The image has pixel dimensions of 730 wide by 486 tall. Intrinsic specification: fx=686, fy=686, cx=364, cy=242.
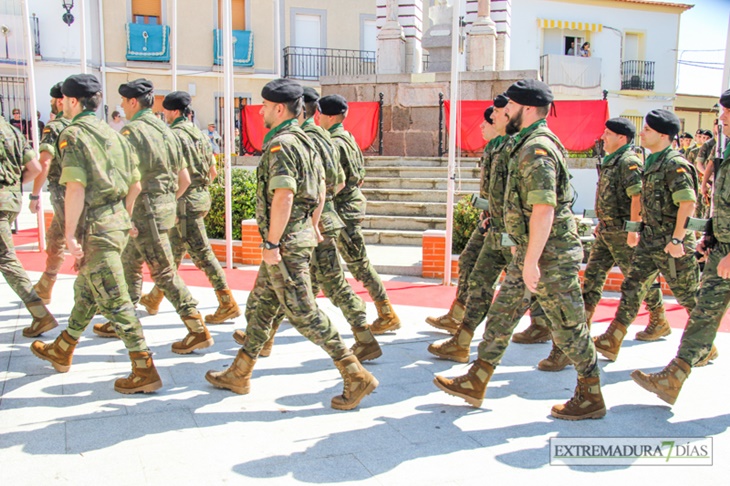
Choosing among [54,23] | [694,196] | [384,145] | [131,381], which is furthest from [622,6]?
[131,381]

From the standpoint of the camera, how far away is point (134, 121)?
5352 mm

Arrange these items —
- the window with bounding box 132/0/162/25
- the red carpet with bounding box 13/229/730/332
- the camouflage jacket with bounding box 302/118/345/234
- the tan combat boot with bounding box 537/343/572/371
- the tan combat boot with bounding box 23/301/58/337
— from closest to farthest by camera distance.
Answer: the camouflage jacket with bounding box 302/118/345/234 < the tan combat boot with bounding box 537/343/572/371 < the tan combat boot with bounding box 23/301/58/337 < the red carpet with bounding box 13/229/730/332 < the window with bounding box 132/0/162/25

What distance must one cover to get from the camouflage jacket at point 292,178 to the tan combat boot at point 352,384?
0.78 meters

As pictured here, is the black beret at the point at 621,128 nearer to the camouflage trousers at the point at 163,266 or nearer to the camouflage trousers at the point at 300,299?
the camouflage trousers at the point at 300,299

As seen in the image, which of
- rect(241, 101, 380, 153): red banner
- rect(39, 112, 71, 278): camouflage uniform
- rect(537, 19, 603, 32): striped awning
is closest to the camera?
rect(39, 112, 71, 278): camouflage uniform

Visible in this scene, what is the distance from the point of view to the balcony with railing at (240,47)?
974 inches

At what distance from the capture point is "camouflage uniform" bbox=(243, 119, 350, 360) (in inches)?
162

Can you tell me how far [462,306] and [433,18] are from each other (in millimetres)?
13597

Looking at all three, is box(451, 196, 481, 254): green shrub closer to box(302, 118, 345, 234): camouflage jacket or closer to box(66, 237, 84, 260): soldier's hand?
box(302, 118, 345, 234): camouflage jacket

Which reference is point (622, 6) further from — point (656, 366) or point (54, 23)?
point (656, 366)

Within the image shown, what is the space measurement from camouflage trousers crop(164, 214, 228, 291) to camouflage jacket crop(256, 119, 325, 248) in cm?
213

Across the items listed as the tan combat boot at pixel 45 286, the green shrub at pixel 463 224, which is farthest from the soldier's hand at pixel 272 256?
the green shrub at pixel 463 224

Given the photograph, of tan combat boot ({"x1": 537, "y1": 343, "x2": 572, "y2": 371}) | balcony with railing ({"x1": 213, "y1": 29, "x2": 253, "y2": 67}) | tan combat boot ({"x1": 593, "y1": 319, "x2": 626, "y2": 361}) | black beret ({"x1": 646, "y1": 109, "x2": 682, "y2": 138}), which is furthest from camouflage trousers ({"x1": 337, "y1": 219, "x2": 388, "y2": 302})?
balcony with railing ({"x1": 213, "y1": 29, "x2": 253, "y2": 67})

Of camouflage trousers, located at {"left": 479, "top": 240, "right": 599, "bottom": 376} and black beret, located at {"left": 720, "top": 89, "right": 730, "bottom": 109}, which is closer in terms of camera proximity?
camouflage trousers, located at {"left": 479, "top": 240, "right": 599, "bottom": 376}
